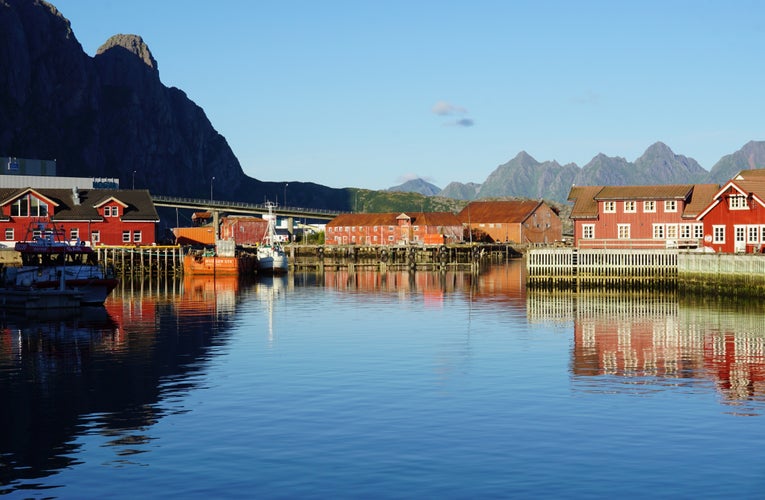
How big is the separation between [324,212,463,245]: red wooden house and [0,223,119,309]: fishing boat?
104292 millimetres

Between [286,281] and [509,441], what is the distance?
269 ft

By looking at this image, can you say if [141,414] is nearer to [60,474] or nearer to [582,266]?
[60,474]

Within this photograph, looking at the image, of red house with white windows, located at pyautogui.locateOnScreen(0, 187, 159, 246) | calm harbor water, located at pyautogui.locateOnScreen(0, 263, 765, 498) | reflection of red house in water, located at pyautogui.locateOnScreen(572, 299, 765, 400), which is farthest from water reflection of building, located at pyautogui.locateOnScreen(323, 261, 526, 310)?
red house with white windows, located at pyautogui.locateOnScreen(0, 187, 159, 246)

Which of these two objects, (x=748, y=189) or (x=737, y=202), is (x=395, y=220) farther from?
(x=748, y=189)

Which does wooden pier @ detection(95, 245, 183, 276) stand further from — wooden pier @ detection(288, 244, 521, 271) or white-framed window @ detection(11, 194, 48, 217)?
wooden pier @ detection(288, 244, 521, 271)

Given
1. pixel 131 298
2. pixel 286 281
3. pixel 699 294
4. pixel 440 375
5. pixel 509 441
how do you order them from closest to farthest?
pixel 509 441 → pixel 440 375 → pixel 699 294 → pixel 131 298 → pixel 286 281

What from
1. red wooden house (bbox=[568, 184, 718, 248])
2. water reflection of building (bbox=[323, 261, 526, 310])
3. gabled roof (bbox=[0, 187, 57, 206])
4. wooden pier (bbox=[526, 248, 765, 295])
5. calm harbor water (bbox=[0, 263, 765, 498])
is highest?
gabled roof (bbox=[0, 187, 57, 206])

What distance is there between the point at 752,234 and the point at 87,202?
256ft

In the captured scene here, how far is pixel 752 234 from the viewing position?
247 feet

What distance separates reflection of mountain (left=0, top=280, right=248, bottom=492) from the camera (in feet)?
82.0

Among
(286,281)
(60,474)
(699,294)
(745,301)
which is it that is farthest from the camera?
(286,281)

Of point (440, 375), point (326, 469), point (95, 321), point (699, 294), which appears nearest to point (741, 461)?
point (326, 469)

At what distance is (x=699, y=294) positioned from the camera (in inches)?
2835

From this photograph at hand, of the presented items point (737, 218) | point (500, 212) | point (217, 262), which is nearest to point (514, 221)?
point (500, 212)
